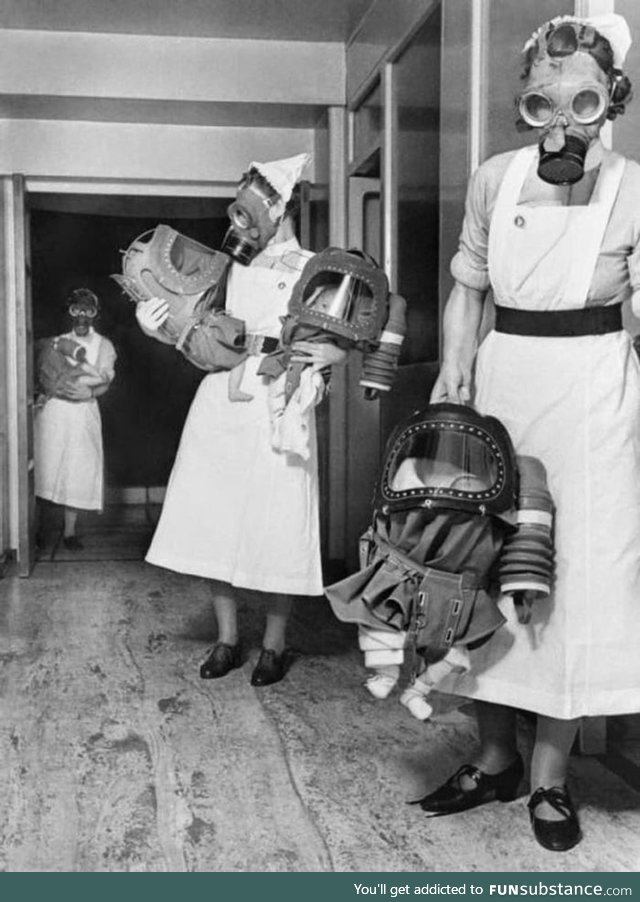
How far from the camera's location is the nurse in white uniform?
3363 mm

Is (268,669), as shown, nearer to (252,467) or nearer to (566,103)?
(252,467)

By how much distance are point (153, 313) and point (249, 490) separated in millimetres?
627

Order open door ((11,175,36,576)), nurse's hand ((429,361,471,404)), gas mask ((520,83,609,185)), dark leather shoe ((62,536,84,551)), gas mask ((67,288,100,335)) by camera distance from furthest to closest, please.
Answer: gas mask ((67,288,100,335)), dark leather shoe ((62,536,84,551)), open door ((11,175,36,576)), nurse's hand ((429,361,471,404)), gas mask ((520,83,609,185))

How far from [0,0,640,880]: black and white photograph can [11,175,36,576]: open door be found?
2 cm

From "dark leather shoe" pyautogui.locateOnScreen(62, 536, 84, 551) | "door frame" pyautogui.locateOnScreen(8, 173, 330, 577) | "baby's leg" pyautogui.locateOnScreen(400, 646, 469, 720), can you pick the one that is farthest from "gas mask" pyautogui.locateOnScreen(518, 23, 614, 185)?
"dark leather shoe" pyautogui.locateOnScreen(62, 536, 84, 551)

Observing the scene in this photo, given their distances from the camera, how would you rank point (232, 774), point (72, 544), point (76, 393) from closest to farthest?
point (232, 774) < point (72, 544) < point (76, 393)

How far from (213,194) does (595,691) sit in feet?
14.9

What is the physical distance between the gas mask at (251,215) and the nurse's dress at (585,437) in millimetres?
1292

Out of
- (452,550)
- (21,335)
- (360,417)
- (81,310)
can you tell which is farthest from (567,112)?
(81,310)

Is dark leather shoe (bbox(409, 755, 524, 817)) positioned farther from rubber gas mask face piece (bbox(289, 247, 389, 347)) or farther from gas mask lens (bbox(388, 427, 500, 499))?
rubber gas mask face piece (bbox(289, 247, 389, 347))

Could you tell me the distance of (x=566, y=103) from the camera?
6.56 ft

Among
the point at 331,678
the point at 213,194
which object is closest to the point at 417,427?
the point at 331,678

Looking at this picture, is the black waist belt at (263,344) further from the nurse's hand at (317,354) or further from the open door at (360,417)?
the open door at (360,417)

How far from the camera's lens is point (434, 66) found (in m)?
3.73
